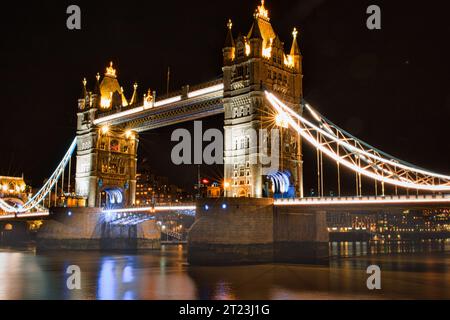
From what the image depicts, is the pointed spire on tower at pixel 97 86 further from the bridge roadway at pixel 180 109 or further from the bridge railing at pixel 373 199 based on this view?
the bridge railing at pixel 373 199

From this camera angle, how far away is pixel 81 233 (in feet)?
235

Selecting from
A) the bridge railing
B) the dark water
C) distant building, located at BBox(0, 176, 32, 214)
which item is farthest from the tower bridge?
distant building, located at BBox(0, 176, 32, 214)

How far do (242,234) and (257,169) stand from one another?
25.5 ft

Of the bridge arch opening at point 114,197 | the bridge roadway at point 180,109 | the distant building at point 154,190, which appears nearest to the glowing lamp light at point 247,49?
the bridge roadway at point 180,109

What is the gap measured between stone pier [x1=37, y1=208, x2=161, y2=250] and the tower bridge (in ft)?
0.44

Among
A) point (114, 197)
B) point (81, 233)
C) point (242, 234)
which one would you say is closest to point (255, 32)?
point (242, 234)

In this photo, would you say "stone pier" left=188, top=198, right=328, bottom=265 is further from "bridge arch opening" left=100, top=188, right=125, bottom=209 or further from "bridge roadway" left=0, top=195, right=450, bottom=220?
"bridge arch opening" left=100, top=188, right=125, bottom=209

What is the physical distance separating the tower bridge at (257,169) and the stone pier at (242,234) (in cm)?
9

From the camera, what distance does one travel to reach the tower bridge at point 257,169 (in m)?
46.3

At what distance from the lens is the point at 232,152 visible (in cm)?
5453

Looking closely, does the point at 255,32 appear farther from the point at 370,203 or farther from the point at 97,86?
the point at 97,86

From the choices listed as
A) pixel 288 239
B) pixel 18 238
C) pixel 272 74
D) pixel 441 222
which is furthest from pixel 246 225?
pixel 441 222

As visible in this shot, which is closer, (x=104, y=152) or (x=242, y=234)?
(x=242, y=234)

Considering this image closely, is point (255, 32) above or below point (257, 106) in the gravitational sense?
above
